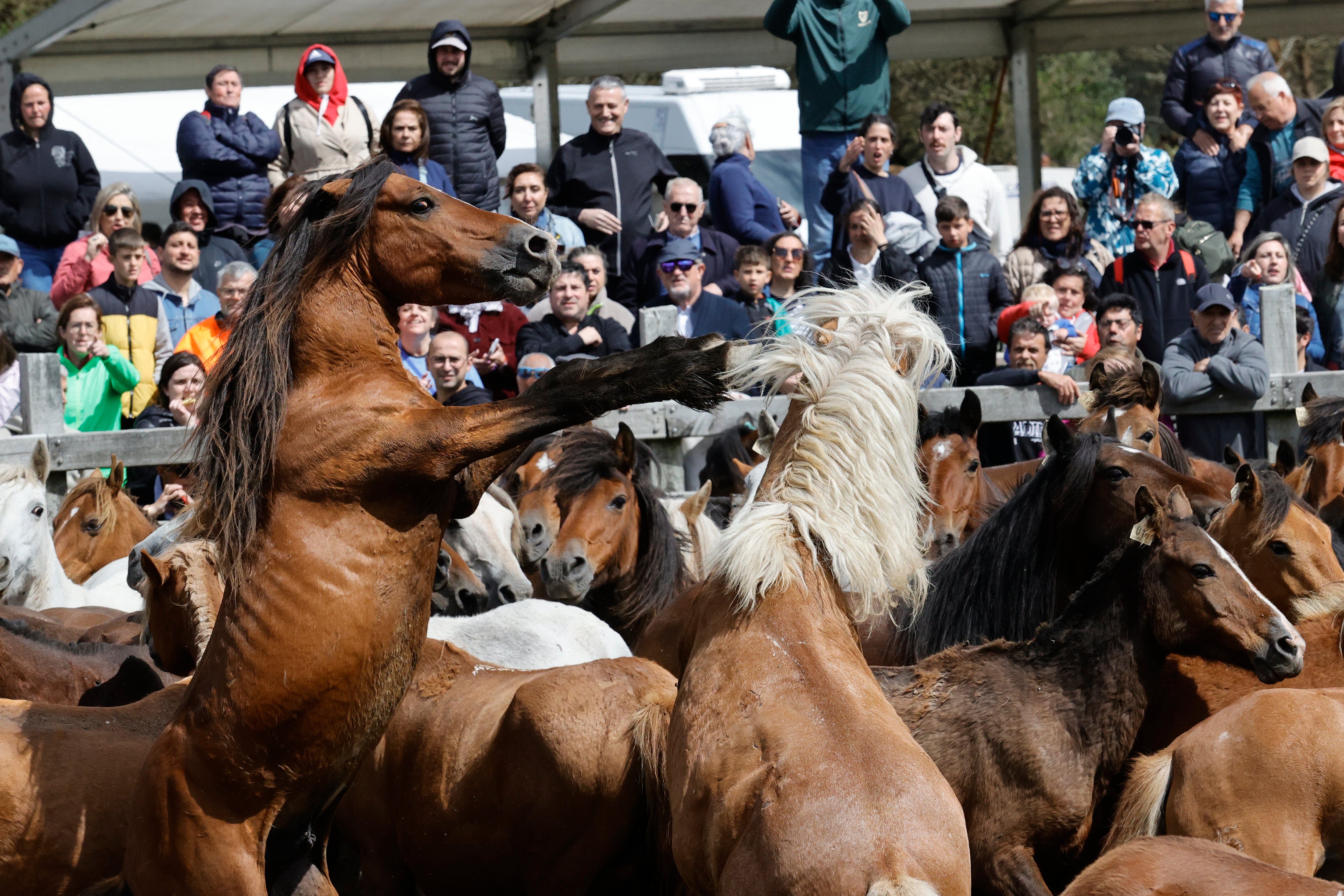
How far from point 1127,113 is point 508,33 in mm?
5307

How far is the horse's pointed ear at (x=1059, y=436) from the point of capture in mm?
6012

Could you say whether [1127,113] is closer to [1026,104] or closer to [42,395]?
[1026,104]

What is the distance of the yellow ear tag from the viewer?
201 inches

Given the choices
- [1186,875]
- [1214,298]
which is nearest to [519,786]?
[1186,875]

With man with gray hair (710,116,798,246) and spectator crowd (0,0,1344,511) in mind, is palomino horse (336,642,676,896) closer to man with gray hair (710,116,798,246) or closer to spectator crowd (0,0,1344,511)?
spectator crowd (0,0,1344,511)

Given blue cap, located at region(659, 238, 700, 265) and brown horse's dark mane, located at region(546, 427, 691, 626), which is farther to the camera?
blue cap, located at region(659, 238, 700, 265)

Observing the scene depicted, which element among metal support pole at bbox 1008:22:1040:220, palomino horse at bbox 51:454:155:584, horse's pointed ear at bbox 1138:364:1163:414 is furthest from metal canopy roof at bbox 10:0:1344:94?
horse's pointed ear at bbox 1138:364:1163:414

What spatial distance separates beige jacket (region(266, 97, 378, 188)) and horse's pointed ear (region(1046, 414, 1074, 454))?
6257mm

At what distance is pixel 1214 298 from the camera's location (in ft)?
28.4

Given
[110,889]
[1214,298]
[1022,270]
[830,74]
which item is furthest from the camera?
[830,74]

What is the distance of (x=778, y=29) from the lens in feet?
37.3

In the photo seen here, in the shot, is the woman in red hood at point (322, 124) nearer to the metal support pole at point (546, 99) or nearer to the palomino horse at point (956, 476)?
the metal support pole at point (546, 99)

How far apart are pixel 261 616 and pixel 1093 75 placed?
29.9 meters

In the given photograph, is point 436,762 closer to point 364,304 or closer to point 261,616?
point 261,616
